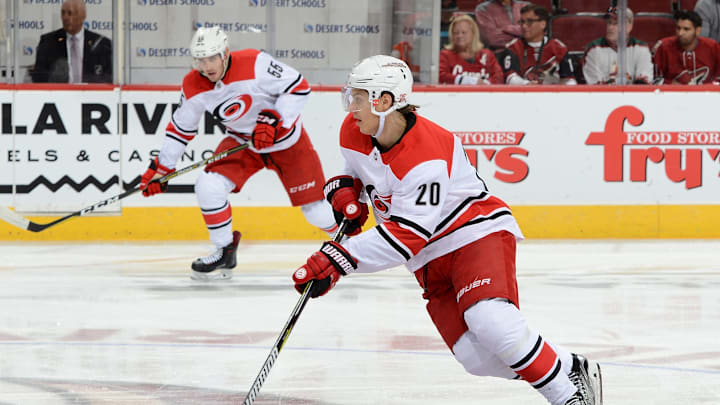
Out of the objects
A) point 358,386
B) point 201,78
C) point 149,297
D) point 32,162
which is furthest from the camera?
point 32,162

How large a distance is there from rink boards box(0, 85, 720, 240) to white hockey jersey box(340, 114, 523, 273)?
379cm

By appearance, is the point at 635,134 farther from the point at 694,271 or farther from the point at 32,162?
the point at 32,162

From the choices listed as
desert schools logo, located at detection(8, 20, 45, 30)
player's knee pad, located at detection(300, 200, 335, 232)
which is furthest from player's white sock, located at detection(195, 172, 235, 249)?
desert schools logo, located at detection(8, 20, 45, 30)

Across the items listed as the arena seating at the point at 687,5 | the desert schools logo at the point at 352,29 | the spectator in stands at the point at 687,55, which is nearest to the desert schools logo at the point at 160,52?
the desert schools logo at the point at 352,29

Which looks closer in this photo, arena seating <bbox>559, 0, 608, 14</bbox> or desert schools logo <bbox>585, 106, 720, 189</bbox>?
desert schools logo <bbox>585, 106, 720, 189</bbox>

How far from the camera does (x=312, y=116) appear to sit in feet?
21.6

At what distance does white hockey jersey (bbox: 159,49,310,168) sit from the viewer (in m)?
5.26

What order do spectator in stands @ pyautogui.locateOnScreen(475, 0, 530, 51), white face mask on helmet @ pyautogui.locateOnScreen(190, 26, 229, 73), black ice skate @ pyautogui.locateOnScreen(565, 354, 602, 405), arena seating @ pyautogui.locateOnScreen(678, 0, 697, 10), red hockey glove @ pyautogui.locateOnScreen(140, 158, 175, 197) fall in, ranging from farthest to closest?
arena seating @ pyautogui.locateOnScreen(678, 0, 697, 10)
spectator in stands @ pyautogui.locateOnScreen(475, 0, 530, 51)
red hockey glove @ pyautogui.locateOnScreen(140, 158, 175, 197)
white face mask on helmet @ pyautogui.locateOnScreen(190, 26, 229, 73)
black ice skate @ pyautogui.locateOnScreen(565, 354, 602, 405)

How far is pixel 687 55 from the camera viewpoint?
22.5ft

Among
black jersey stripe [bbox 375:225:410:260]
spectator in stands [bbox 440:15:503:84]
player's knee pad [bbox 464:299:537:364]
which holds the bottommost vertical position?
player's knee pad [bbox 464:299:537:364]

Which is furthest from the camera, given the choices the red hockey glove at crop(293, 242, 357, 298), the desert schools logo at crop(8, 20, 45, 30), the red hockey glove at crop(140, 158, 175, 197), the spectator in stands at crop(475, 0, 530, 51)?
the spectator in stands at crop(475, 0, 530, 51)

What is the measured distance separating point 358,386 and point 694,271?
9.40 feet

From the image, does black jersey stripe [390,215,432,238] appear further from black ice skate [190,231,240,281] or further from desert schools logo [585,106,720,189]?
desert schools logo [585,106,720,189]

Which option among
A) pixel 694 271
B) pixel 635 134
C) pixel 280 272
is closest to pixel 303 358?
pixel 280 272
